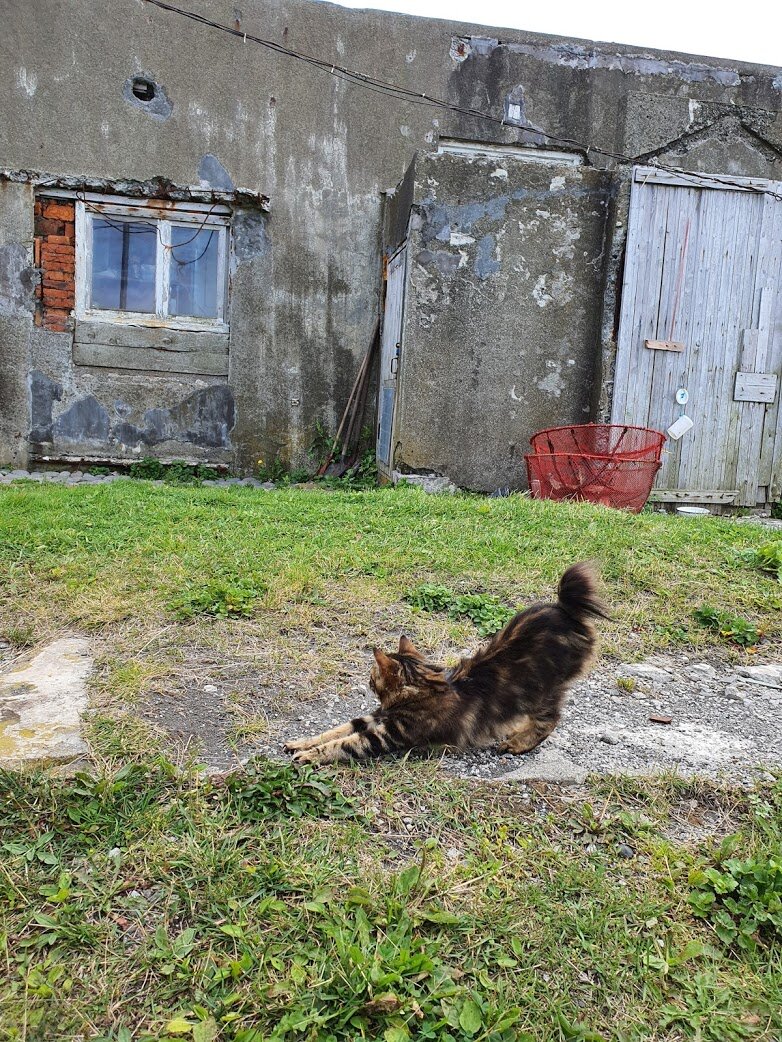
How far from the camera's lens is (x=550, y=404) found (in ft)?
25.5

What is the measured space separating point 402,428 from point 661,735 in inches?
198

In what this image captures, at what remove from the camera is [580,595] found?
277cm

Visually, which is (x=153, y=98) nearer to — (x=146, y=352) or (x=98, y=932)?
(x=146, y=352)

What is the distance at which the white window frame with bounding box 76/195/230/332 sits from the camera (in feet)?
28.1

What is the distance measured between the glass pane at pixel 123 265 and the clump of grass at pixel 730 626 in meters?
7.01

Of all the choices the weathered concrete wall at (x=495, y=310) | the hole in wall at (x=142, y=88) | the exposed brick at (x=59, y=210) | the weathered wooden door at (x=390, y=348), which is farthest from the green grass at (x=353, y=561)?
the hole in wall at (x=142, y=88)

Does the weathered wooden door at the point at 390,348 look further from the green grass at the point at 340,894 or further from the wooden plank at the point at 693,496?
the green grass at the point at 340,894

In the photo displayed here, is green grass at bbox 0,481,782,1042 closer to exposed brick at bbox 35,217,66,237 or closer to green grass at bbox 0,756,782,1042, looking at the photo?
green grass at bbox 0,756,782,1042

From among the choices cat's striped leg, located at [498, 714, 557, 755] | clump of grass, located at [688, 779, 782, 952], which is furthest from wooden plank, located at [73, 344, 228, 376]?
clump of grass, located at [688, 779, 782, 952]

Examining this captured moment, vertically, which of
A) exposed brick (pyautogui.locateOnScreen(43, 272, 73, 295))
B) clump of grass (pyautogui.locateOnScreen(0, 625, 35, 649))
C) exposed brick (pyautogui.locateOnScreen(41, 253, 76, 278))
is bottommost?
clump of grass (pyautogui.locateOnScreen(0, 625, 35, 649))

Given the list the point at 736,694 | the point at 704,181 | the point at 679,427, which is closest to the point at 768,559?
the point at 736,694

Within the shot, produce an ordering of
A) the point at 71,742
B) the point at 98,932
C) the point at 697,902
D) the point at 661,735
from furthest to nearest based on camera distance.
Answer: the point at 661,735 < the point at 71,742 < the point at 697,902 < the point at 98,932

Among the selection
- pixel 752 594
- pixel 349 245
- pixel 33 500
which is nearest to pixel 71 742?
pixel 752 594

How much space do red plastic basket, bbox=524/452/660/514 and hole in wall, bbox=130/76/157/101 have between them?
19.0ft
